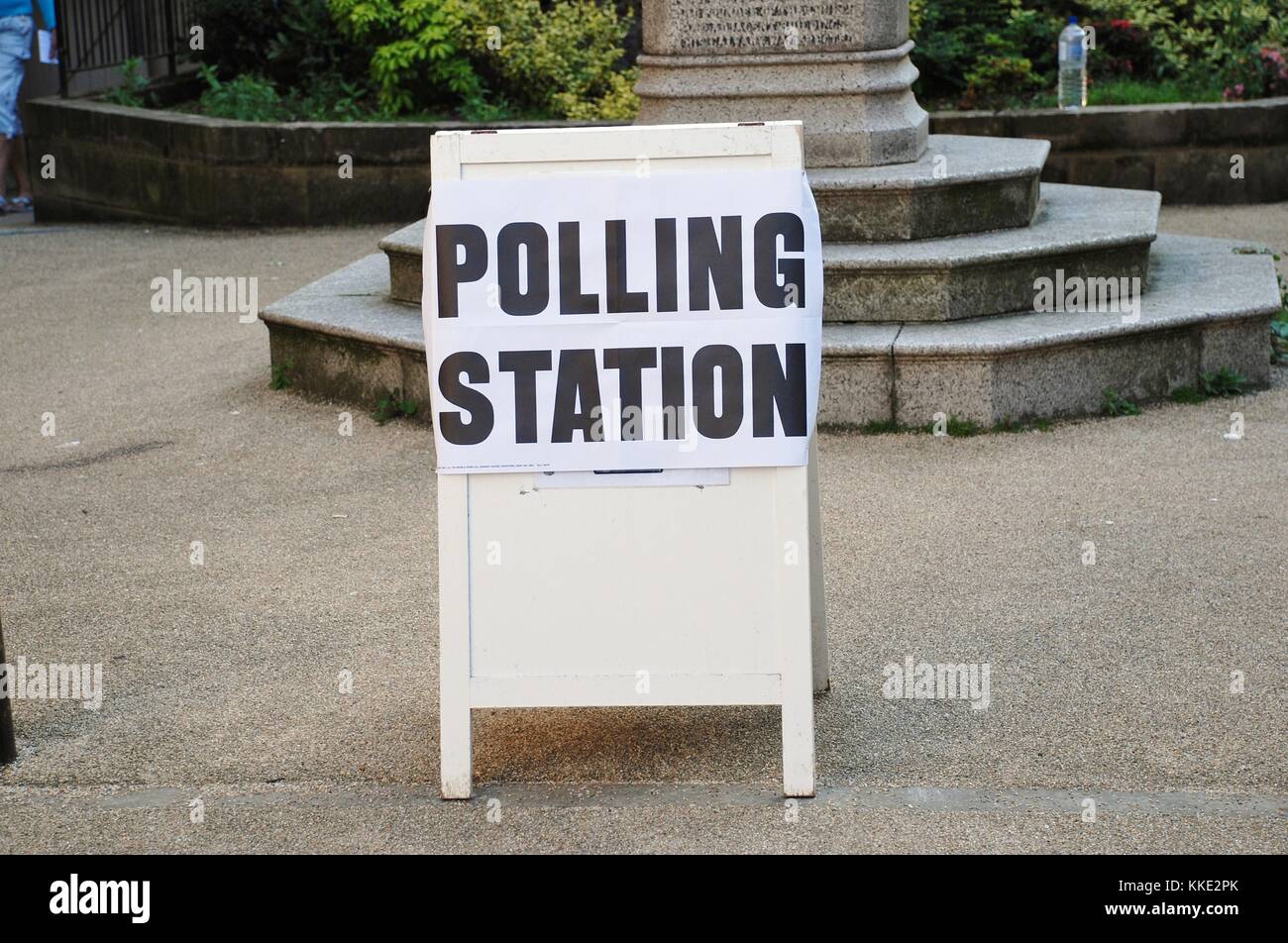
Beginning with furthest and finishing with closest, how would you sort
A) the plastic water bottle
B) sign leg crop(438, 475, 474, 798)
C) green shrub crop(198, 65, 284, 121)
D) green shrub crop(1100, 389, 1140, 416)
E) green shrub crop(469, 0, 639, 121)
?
green shrub crop(469, 0, 639, 121) → green shrub crop(198, 65, 284, 121) → the plastic water bottle → green shrub crop(1100, 389, 1140, 416) → sign leg crop(438, 475, 474, 798)

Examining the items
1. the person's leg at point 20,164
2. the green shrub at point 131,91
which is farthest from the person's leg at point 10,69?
the green shrub at point 131,91

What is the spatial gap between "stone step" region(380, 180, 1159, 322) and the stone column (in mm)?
270

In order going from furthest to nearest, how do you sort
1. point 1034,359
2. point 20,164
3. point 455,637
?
point 20,164 < point 1034,359 < point 455,637

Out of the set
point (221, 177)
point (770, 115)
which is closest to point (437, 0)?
point (221, 177)

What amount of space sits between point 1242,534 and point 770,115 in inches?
129

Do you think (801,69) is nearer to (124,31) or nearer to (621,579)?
(621,579)

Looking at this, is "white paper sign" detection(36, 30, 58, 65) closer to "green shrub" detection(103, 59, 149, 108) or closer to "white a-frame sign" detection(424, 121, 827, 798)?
"green shrub" detection(103, 59, 149, 108)

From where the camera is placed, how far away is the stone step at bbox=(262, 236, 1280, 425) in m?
6.66

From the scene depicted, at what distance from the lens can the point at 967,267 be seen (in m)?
7.04

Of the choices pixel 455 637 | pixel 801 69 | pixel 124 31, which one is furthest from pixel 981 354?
pixel 124 31

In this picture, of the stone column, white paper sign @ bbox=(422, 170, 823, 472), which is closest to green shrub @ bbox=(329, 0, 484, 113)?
the stone column

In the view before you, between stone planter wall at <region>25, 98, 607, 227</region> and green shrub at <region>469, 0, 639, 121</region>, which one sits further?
green shrub at <region>469, 0, 639, 121</region>

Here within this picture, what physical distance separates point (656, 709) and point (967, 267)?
11.2ft

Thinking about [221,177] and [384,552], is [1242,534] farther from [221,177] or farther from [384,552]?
[221,177]
